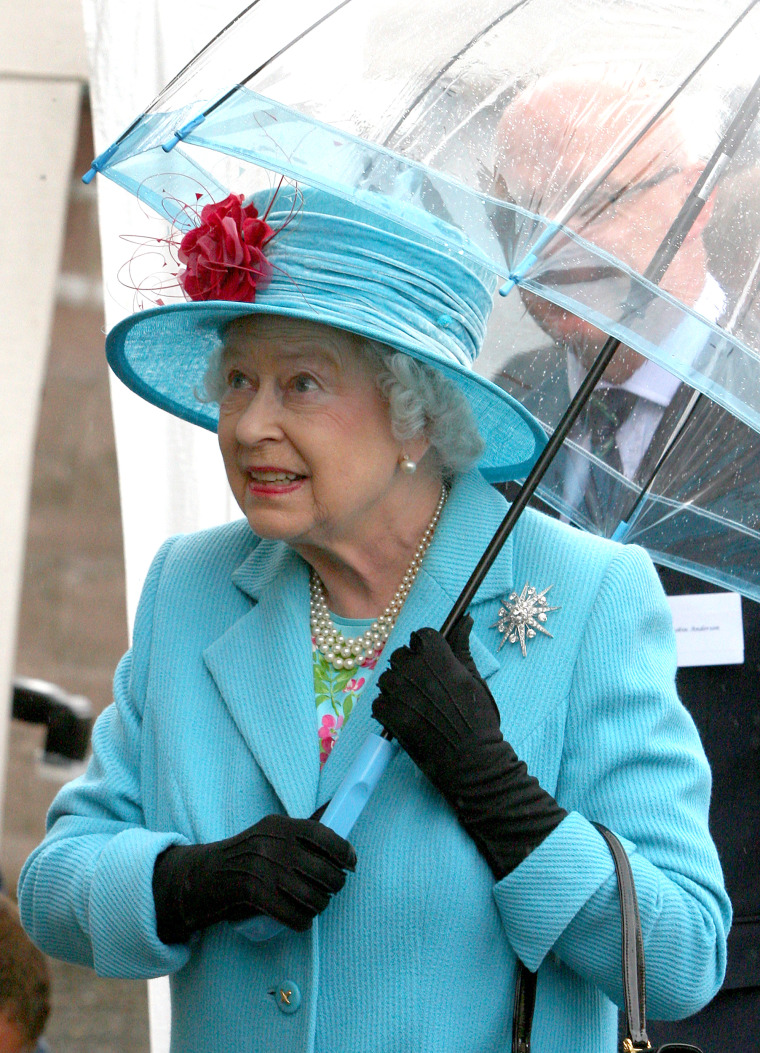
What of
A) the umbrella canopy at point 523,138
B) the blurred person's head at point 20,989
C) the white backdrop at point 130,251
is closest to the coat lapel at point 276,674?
the umbrella canopy at point 523,138

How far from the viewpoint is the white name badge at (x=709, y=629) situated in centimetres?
263

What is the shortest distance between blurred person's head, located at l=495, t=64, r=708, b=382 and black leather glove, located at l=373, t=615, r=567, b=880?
0.62 metres

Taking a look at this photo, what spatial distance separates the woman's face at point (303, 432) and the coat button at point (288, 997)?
0.66 m

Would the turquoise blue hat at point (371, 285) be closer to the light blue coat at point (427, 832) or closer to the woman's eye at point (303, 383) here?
the woman's eye at point (303, 383)

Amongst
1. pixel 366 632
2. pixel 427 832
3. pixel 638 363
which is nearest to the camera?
pixel 427 832

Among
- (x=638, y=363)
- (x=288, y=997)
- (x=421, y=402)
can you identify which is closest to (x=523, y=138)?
(x=421, y=402)

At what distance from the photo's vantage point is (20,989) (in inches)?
102

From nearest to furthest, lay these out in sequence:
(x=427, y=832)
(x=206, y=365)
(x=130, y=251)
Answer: (x=427, y=832)
(x=206, y=365)
(x=130, y=251)

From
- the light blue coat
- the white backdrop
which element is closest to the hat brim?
the light blue coat

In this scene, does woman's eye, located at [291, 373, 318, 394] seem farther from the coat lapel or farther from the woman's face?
the coat lapel

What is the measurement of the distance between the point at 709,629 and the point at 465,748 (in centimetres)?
106

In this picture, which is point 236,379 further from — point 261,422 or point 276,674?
point 276,674

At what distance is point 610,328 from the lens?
5.20ft

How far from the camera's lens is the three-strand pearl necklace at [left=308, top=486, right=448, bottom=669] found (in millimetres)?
2064
